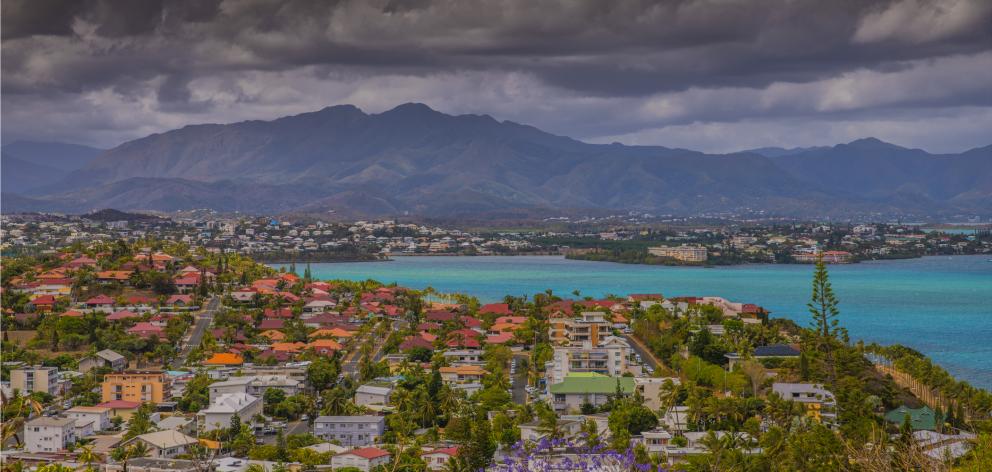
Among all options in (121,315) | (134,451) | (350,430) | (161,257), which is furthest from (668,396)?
(161,257)

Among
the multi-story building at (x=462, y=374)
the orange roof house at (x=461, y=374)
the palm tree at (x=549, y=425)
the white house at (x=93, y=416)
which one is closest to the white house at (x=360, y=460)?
the palm tree at (x=549, y=425)

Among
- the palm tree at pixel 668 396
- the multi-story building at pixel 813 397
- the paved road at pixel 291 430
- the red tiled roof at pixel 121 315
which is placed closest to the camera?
the multi-story building at pixel 813 397

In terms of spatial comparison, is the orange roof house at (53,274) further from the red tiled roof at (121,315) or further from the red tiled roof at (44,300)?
the red tiled roof at (121,315)

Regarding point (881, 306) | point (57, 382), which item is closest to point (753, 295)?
point (881, 306)

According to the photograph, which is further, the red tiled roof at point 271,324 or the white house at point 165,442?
the red tiled roof at point 271,324

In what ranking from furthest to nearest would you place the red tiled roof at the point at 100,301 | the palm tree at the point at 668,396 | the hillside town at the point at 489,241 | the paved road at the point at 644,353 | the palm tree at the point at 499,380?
the hillside town at the point at 489,241 < the red tiled roof at the point at 100,301 < the paved road at the point at 644,353 < the palm tree at the point at 499,380 < the palm tree at the point at 668,396

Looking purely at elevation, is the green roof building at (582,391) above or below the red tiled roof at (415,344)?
below

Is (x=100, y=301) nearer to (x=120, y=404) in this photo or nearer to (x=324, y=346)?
(x=324, y=346)
